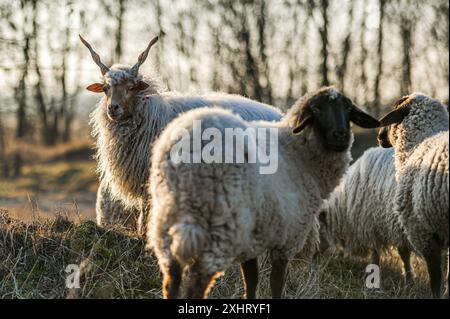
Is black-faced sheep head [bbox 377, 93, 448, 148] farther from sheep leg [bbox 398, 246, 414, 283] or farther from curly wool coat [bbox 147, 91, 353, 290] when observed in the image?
sheep leg [bbox 398, 246, 414, 283]

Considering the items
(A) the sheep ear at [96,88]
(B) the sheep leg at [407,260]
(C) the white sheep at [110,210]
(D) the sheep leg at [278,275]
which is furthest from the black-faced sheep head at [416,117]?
(C) the white sheep at [110,210]

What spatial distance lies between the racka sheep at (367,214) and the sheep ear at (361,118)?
6.96 feet

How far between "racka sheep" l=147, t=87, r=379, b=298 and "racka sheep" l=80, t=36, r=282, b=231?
1693 millimetres

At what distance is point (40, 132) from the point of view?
70.3 ft

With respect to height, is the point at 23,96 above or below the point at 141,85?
above

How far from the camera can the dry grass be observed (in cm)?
533

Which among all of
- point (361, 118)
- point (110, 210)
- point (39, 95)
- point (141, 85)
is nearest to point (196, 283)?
point (361, 118)

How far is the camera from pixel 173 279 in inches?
161

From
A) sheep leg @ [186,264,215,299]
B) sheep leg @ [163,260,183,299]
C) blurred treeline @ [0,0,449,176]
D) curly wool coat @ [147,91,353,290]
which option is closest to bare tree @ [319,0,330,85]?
blurred treeline @ [0,0,449,176]

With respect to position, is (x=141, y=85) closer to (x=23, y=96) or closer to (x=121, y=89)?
(x=121, y=89)

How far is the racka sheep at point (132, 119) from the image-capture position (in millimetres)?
6281

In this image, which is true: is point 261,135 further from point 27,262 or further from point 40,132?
point 40,132

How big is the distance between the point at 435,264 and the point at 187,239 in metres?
2.27
